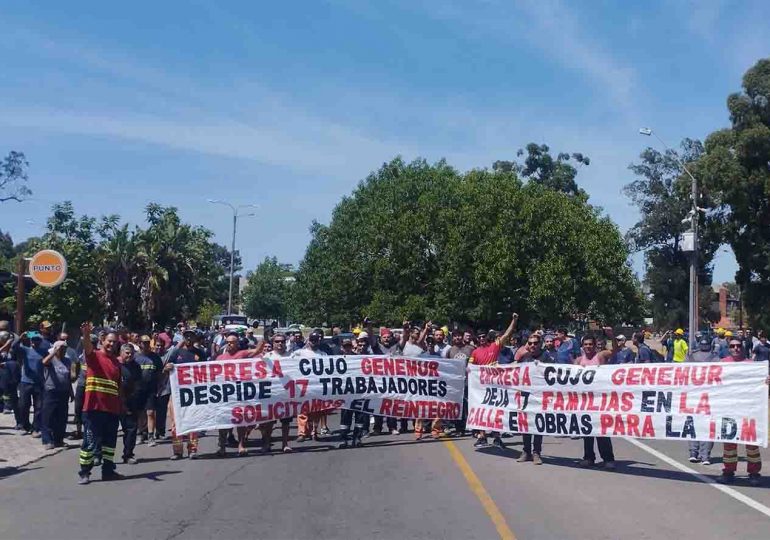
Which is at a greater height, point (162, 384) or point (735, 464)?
point (162, 384)

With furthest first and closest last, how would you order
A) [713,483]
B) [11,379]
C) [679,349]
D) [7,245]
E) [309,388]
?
1. [7,245]
2. [679,349]
3. [11,379]
4. [309,388]
5. [713,483]

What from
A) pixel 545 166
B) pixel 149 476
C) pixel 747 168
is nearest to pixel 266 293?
pixel 545 166

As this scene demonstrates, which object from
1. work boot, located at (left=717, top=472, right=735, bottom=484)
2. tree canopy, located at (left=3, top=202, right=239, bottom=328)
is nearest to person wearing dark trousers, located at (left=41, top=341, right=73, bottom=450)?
work boot, located at (left=717, top=472, right=735, bottom=484)

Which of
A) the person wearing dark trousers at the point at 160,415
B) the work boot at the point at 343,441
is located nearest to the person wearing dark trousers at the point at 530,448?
the work boot at the point at 343,441

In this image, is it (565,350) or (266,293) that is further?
(266,293)

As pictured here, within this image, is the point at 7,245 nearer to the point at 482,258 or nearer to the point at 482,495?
the point at 482,258

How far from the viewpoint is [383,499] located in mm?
9961

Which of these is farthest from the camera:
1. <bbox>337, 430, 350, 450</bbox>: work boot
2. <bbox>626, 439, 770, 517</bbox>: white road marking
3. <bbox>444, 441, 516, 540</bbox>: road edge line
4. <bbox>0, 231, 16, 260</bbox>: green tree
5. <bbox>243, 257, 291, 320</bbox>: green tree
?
<bbox>0, 231, 16, 260</bbox>: green tree

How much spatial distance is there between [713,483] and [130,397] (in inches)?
319

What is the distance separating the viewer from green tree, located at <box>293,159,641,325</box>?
4094 centimetres

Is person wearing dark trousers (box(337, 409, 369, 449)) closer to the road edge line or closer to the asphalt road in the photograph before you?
the asphalt road

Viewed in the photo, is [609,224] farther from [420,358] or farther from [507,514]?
[507,514]

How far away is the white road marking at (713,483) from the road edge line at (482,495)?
111 inches

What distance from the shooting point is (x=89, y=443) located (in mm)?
11266
